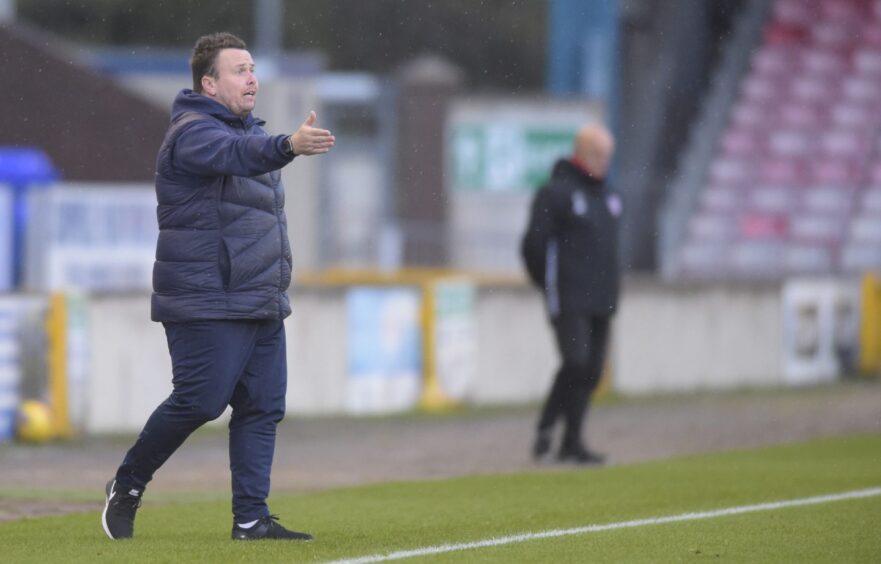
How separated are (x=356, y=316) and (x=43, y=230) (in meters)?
→ 2.68

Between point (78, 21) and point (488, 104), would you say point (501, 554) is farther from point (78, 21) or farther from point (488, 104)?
point (78, 21)

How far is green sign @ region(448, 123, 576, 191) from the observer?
27531mm

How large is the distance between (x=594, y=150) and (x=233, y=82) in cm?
448

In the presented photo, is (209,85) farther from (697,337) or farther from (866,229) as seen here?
(866,229)

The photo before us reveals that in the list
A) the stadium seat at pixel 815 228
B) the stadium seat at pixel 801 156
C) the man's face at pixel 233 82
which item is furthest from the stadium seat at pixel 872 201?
the man's face at pixel 233 82

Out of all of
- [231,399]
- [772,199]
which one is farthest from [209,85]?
[772,199]

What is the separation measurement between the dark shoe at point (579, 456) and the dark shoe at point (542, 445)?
0.19 m

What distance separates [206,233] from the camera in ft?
21.7

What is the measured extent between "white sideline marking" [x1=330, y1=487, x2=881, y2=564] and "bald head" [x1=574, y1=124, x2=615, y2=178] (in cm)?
281

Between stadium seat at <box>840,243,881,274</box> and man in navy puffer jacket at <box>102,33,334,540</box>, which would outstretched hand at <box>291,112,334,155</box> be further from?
stadium seat at <box>840,243,881,274</box>

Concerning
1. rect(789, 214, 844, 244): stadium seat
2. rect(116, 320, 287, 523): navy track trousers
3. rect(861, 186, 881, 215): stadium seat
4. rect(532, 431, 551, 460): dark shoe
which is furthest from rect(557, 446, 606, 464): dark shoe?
rect(861, 186, 881, 215): stadium seat

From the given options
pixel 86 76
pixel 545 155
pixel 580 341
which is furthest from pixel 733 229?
pixel 580 341

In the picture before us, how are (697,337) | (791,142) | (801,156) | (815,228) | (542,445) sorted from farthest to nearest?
1. (791,142)
2. (801,156)
3. (815,228)
4. (697,337)
5. (542,445)

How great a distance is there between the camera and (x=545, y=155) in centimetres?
2786
